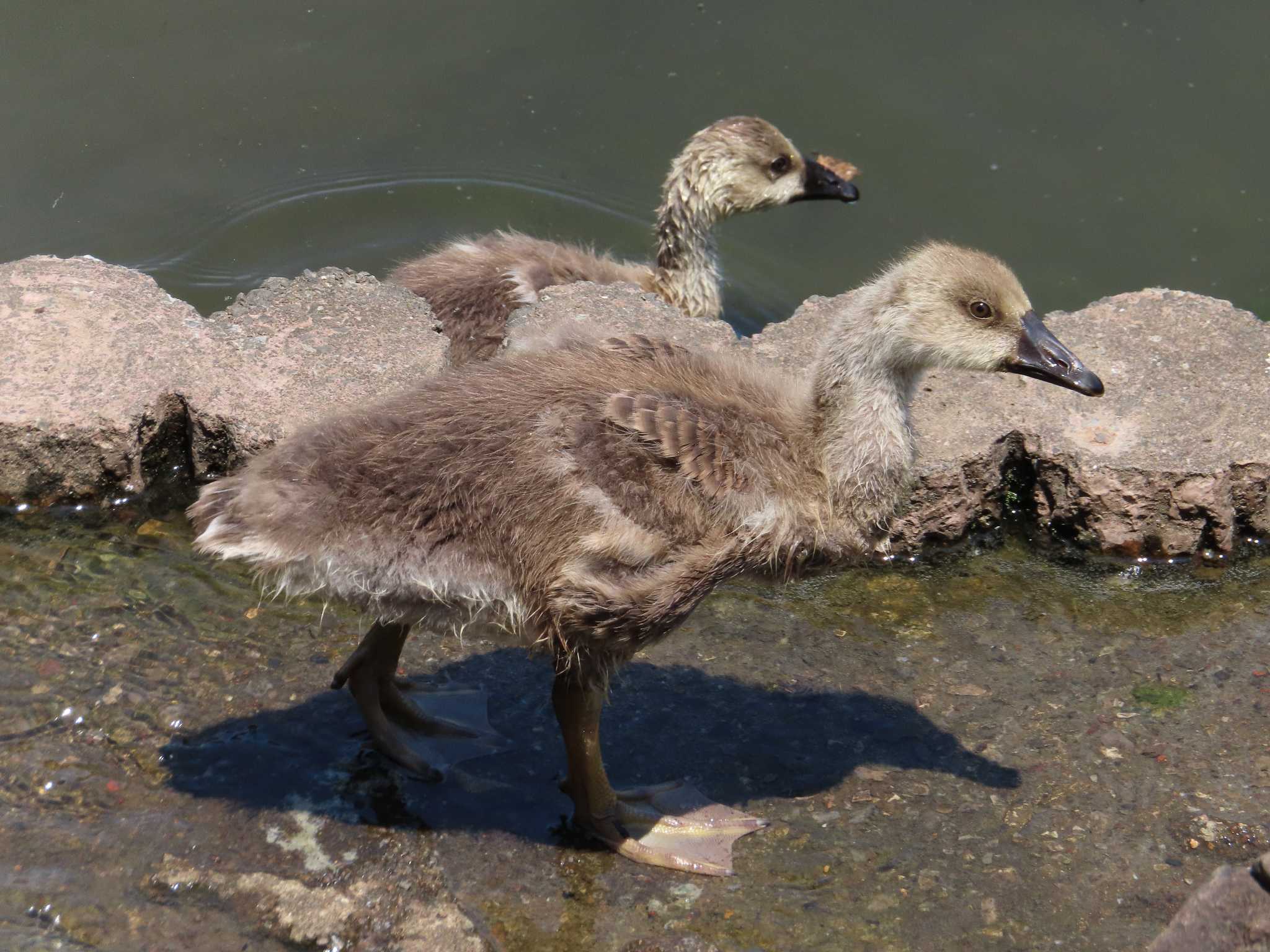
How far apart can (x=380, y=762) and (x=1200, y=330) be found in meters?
3.45

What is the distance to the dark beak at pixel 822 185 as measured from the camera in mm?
7227

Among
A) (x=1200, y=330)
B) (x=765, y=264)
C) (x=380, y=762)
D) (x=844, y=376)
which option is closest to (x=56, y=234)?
(x=765, y=264)

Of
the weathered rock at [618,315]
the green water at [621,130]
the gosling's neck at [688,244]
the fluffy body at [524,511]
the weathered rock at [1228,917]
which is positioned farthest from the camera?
the green water at [621,130]

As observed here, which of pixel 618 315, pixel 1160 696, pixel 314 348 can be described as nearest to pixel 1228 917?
pixel 1160 696

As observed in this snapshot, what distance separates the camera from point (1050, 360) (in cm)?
414

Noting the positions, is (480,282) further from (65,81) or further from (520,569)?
(65,81)

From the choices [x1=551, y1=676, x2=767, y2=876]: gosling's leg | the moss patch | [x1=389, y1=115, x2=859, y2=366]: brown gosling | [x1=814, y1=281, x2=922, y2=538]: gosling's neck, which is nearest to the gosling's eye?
[x1=814, y1=281, x2=922, y2=538]: gosling's neck

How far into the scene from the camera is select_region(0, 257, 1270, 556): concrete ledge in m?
4.89

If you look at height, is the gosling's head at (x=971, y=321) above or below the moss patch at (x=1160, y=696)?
above

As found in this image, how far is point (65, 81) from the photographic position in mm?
8070

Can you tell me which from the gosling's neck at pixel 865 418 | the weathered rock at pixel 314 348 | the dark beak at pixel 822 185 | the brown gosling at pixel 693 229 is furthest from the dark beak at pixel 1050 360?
the dark beak at pixel 822 185

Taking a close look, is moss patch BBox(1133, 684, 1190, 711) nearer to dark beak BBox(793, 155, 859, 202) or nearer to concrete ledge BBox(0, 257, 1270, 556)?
concrete ledge BBox(0, 257, 1270, 556)

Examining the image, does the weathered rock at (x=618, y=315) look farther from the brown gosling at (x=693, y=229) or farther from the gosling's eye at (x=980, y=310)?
the gosling's eye at (x=980, y=310)

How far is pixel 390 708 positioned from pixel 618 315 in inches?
76.0
